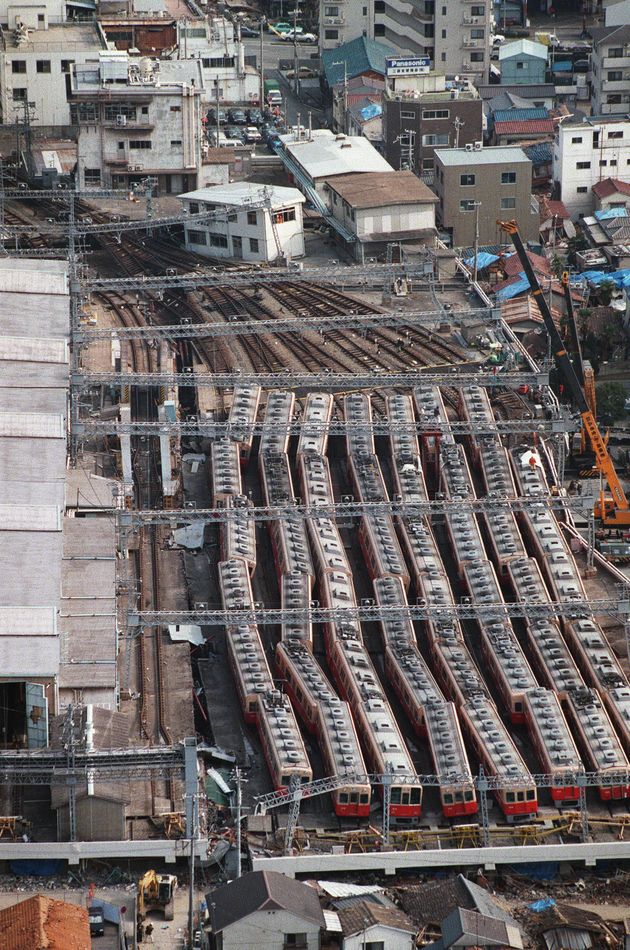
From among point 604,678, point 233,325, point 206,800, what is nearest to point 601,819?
point 604,678

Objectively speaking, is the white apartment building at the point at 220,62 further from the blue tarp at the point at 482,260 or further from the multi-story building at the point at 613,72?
the blue tarp at the point at 482,260

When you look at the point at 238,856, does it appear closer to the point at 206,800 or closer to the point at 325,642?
the point at 206,800

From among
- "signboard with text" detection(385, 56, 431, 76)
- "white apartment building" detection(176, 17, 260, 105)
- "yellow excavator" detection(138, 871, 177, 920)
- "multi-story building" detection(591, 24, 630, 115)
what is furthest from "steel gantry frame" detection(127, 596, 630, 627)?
"white apartment building" detection(176, 17, 260, 105)

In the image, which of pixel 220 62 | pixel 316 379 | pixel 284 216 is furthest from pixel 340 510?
pixel 220 62

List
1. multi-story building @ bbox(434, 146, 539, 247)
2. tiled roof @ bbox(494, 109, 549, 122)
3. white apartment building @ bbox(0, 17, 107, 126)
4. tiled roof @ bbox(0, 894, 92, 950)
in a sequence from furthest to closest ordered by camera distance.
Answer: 1. tiled roof @ bbox(494, 109, 549, 122)
2. white apartment building @ bbox(0, 17, 107, 126)
3. multi-story building @ bbox(434, 146, 539, 247)
4. tiled roof @ bbox(0, 894, 92, 950)

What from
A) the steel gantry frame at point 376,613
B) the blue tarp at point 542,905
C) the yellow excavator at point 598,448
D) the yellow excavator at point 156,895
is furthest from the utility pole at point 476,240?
the yellow excavator at point 156,895

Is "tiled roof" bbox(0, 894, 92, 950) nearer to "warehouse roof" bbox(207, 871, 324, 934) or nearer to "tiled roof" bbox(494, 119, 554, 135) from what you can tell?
"warehouse roof" bbox(207, 871, 324, 934)
